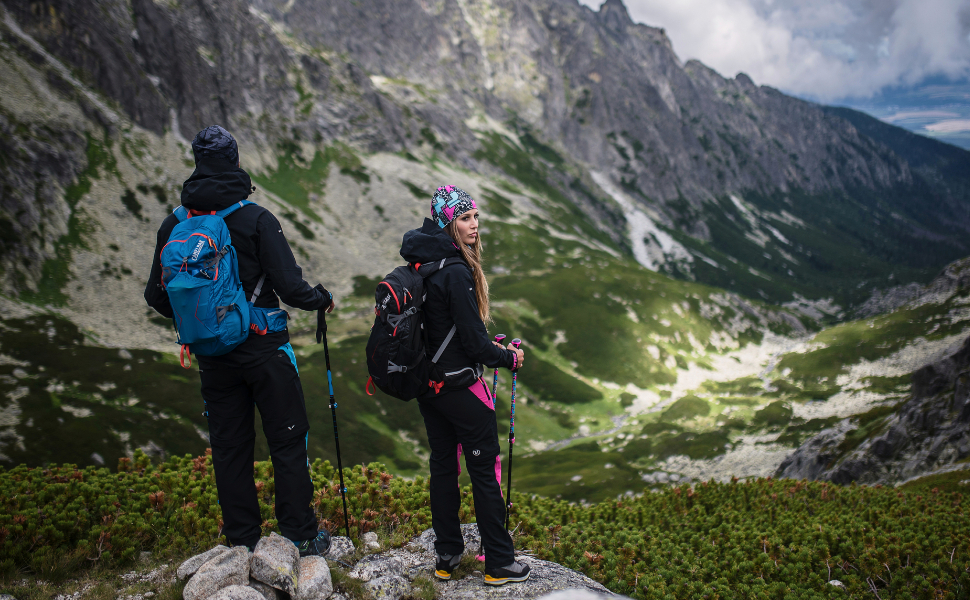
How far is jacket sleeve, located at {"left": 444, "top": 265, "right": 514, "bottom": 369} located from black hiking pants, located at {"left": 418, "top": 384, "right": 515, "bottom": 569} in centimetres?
72

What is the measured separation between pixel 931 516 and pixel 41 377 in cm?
7582

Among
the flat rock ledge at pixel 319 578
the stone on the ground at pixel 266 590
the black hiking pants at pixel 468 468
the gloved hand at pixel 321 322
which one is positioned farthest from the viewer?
the gloved hand at pixel 321 322

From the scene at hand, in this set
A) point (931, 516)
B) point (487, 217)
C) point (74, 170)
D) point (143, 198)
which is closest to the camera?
point (931, 516)

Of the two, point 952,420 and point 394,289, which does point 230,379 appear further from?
point 952,420

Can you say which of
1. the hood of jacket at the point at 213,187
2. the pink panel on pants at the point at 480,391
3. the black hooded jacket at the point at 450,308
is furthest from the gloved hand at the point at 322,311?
the pink panel on pants at the point at 480,391

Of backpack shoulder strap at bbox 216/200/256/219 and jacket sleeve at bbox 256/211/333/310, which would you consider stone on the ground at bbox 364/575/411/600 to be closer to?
jacket sleeve at bbox 256/211/333/310

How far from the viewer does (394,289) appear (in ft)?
25.7

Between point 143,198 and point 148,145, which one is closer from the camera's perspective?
point 143,198

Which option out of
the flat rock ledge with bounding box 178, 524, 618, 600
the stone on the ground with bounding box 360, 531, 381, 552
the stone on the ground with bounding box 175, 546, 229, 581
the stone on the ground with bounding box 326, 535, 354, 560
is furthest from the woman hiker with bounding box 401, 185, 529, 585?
the stone on the ground with bounding box 175, 546, 229, 581

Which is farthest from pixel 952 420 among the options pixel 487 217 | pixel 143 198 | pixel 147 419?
pixel 487 217

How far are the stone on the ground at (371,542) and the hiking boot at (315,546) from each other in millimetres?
967

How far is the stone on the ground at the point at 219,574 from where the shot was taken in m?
7.11

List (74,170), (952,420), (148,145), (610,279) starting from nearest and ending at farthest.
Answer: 1. (952,420)
2. (74,170)
3. (148,145)
4. (610,279)

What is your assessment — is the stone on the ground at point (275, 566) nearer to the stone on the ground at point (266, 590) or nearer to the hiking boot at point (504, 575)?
the stone on the ground at point (266, 590)
